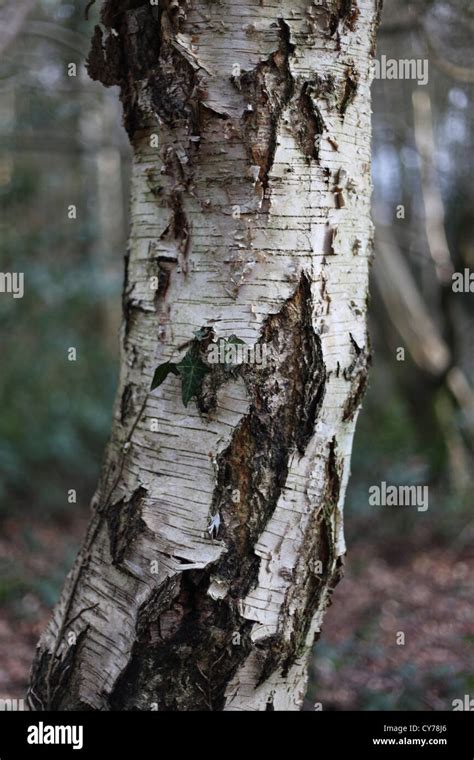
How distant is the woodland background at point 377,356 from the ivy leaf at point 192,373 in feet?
10.3

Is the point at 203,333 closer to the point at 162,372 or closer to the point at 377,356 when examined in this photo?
the point at 162,372

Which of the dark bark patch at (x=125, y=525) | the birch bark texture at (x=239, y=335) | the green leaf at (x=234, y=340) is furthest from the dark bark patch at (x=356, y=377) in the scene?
the dark bark patch at (x=125, y=525)

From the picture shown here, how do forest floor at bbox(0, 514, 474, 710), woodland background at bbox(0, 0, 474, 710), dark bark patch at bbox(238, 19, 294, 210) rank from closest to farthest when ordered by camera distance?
dark bark patch at bbox(238, 19, 294, 210) → forest floor at bbox(0, 514, 474, 710) → woodland background at bbox(0, 0, 474, 710)

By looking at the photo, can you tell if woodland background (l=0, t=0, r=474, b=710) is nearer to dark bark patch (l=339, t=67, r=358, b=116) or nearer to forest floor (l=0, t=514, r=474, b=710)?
forest floor (l=0, t=514, r=474, b=710)

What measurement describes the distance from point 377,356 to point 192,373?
7.78 m

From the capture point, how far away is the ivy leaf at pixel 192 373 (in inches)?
71.2

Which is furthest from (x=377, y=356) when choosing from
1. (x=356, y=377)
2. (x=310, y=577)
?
(x=310, y=577)

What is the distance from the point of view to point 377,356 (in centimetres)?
931

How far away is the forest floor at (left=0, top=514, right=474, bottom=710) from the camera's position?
12.4ft

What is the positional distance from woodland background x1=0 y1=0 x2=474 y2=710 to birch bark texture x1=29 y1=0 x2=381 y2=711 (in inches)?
109

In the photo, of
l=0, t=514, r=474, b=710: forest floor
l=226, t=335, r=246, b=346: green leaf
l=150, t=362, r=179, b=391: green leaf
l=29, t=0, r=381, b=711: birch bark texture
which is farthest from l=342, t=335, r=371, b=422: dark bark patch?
l=0, t=514, r=474, b=710: forest floor
